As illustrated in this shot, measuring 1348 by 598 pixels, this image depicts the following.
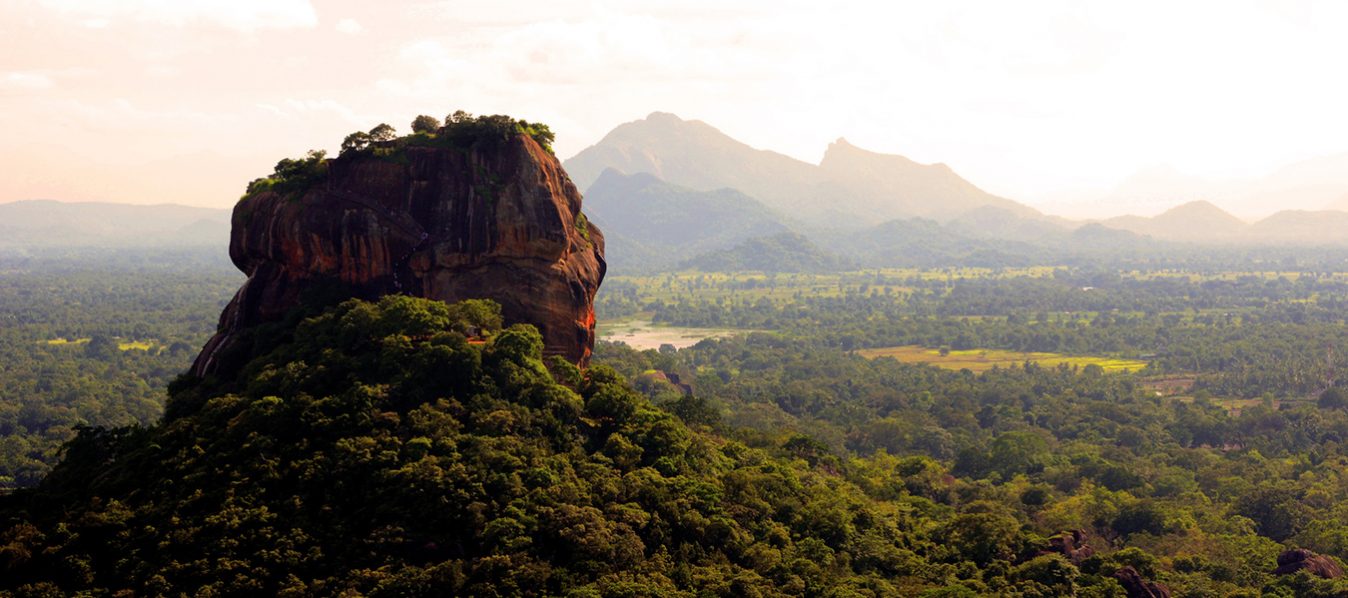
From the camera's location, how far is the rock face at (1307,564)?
33441 mm

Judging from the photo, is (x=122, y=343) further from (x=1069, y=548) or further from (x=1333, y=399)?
(x=1333, y=399)

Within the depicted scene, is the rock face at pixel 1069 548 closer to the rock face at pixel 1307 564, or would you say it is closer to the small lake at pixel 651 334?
the rock face at pixel 1307 564

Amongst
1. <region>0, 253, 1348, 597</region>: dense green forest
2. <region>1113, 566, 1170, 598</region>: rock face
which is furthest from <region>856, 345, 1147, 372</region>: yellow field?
<region>1113, 566, 1170, 598</region>: rock face

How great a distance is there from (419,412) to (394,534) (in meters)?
5.30

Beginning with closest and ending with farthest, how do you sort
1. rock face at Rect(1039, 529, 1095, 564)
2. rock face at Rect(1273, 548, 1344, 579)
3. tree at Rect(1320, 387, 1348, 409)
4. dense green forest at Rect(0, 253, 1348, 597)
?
dense green forest at Rect(0, 253, 1348, 597)
rock face at Rect(1273, 548, 1344, 579)
rock face at Rect(1039, 529, 1095, 564)
tree at Rect(1320, 387, 1348, 409)

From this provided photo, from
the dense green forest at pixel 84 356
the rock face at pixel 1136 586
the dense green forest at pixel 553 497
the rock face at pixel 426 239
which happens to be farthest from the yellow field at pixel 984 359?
the dense green forest at pixel 84 356

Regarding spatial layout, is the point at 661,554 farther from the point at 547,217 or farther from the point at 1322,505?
the point at 1322,505

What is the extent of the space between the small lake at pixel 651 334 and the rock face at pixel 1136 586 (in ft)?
306

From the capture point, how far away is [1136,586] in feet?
102

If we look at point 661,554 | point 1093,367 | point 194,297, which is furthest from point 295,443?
point 194,297

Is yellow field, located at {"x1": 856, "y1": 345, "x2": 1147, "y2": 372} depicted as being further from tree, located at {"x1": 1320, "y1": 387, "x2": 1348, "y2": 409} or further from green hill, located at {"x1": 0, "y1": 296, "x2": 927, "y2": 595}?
green hill, located at {"x1": 0, "y1": 296, "x2": 927, "y2": 595}

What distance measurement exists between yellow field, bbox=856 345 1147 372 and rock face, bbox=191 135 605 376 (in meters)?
75.7

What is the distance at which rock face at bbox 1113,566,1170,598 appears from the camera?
101ft

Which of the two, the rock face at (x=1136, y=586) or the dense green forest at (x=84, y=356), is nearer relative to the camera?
the rock face at (x=1136, y=586)
